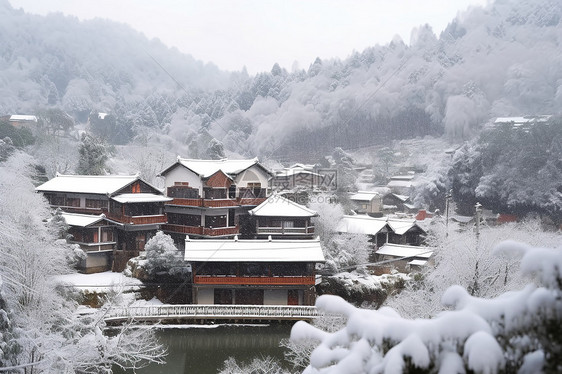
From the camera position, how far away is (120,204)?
2661cm

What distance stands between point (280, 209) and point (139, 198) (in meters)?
8.31

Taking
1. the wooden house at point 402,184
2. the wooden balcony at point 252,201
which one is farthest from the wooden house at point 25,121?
the wooden house at point 402,184

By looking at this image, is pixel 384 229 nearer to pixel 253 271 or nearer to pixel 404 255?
pixel 404 255

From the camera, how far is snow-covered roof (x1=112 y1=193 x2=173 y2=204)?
26.1 m

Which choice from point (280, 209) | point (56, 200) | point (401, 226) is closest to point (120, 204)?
point (56, 200)

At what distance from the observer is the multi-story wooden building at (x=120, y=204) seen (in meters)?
26.3

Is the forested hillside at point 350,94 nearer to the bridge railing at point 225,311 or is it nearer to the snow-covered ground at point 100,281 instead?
the snow-covered ground at point 100,281

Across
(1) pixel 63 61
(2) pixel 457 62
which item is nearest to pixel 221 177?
(2) pixel 457 62

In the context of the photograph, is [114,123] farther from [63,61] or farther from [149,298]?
[149,298]

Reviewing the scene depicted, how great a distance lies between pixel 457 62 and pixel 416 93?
27.1ft

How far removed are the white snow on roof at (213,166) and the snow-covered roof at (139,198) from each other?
250 centimetres

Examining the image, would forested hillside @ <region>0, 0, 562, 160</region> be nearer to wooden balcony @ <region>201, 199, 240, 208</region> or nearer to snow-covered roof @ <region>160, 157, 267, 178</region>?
snow-covered roof @ <region>160, 157, 267, 178</region>

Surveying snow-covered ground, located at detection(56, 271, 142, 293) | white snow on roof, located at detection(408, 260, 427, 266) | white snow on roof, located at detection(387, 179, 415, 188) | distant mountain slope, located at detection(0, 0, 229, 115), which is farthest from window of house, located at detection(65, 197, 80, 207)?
distant mountain slope, located at detection(0, 0, 229, 115)

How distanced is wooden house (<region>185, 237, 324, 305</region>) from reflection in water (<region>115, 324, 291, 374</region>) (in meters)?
2.22
